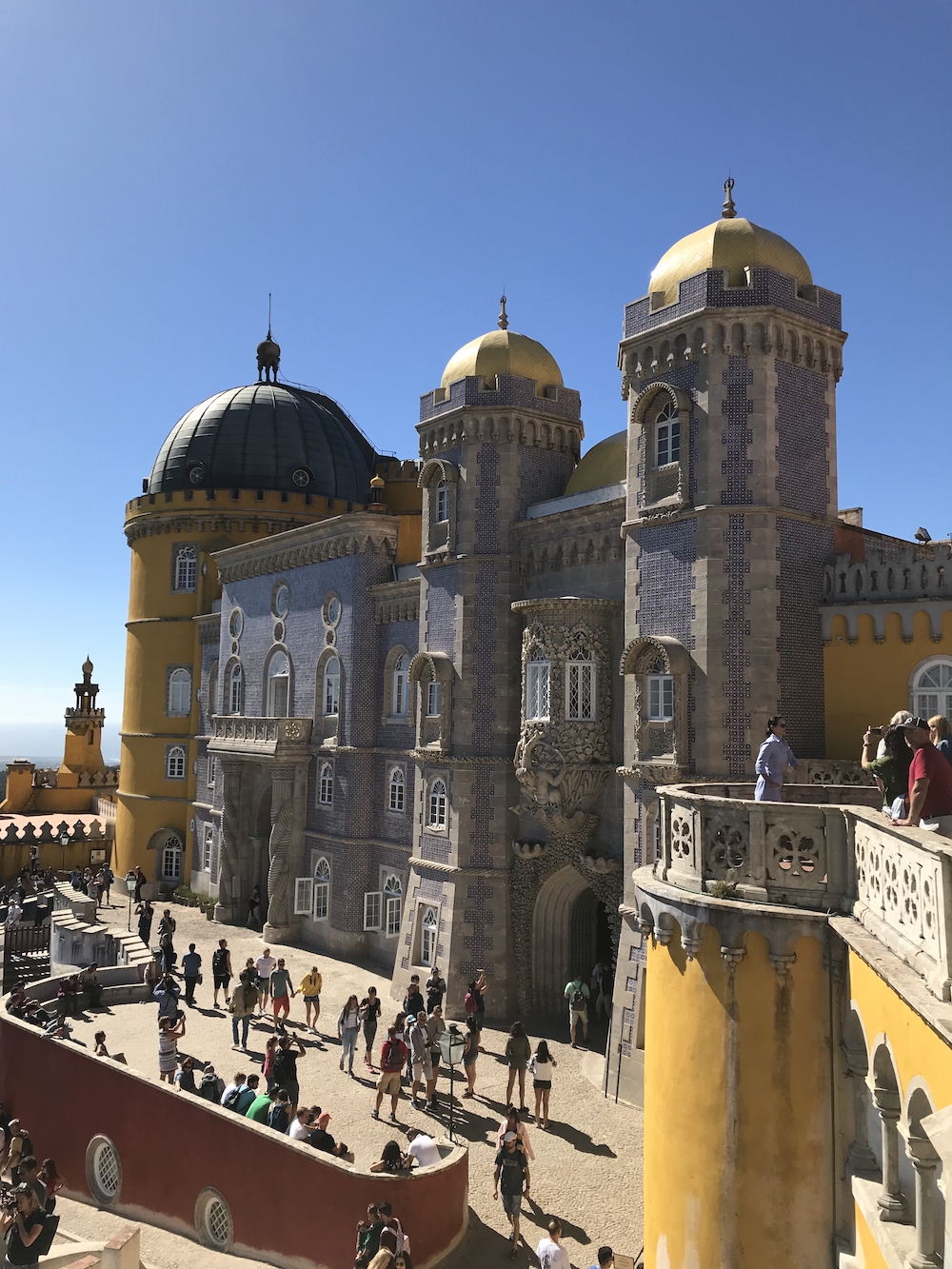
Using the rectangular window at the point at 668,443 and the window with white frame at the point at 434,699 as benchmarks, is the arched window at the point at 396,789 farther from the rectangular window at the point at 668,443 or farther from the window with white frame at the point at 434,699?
the rectangular window at the point at 668,443

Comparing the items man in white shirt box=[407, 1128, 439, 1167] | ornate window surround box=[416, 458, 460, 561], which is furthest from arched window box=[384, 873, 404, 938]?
man in white shirt box=[407, 1128, 439, 1167]

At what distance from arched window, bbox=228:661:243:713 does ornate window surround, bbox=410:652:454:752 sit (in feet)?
42.3

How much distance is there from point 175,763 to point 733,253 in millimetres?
29978

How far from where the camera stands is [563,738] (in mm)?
20641

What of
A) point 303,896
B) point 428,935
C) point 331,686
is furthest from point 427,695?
point 303,896

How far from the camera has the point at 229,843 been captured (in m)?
33.8

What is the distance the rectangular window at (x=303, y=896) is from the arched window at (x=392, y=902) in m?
3.16

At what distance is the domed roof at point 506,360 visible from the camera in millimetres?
24484

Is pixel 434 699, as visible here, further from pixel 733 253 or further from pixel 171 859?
pixel 171 859

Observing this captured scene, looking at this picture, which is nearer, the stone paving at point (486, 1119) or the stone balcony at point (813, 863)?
the stone balcony at point (813, 863)

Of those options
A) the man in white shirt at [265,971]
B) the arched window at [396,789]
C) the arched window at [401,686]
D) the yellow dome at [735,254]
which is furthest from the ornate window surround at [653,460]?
the man in white shirt at [265,971]

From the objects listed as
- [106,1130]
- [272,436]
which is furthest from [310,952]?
[272,436]

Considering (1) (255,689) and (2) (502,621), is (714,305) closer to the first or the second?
(2) (502,621)

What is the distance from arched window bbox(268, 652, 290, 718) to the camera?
33.0 meters
